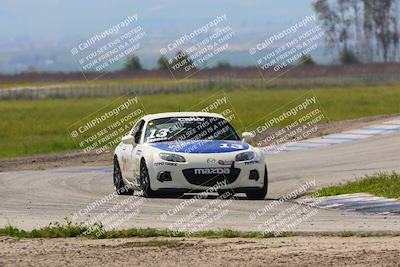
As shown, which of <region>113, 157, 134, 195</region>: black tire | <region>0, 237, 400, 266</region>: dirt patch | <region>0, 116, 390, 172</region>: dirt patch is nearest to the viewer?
<region>0, 237, 400, 266</region>: dirt patch

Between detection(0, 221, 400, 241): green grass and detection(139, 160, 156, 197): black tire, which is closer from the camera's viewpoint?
detection(0, 221, 400, 241): green grass

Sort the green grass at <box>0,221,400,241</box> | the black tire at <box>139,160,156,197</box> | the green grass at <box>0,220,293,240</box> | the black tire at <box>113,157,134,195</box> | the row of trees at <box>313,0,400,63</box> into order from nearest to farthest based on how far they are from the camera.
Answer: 1. the green grass at <box>0,221,400,241</box>
2. the green grass at <box>0,220,293,240</box>
3. the black tire at <box>139,160,156,197</box>
4. the black tire at <box>113,157,134,195</box>
5. the row of trees at <box>313,0,400,63</box>

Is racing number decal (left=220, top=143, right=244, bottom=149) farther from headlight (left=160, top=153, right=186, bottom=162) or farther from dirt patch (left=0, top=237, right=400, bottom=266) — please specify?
dirt patch (left=0, top=237, right=400, bottom=266)

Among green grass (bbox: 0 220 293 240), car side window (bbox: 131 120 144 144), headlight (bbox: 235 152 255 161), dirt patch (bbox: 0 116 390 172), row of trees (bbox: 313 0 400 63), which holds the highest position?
green grass (bbox: 0 220 293 240)

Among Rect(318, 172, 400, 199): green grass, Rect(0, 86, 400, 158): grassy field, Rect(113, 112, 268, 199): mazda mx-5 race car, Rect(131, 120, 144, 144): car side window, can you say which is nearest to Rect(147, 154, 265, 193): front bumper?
Rect(113, 112, 268, 199): mazda mx-5 race car

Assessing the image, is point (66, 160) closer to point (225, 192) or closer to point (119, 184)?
point (119, 184)

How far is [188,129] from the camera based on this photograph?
65.1ft

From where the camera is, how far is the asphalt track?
14.8m

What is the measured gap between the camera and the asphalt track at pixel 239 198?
48.4ft

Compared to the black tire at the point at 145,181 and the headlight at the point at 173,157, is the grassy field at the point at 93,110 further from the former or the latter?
the headlight at the point at 173,157

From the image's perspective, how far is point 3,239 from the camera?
13.3 m

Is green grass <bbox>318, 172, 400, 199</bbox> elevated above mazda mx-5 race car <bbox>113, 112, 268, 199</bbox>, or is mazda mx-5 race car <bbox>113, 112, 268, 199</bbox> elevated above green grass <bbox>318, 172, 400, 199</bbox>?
mazda mx-5 race car <bbox>113, 112, 268, 199</bbox>

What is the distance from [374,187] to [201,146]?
8.52 ft

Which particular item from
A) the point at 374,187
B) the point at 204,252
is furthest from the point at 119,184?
the point at 204,252
